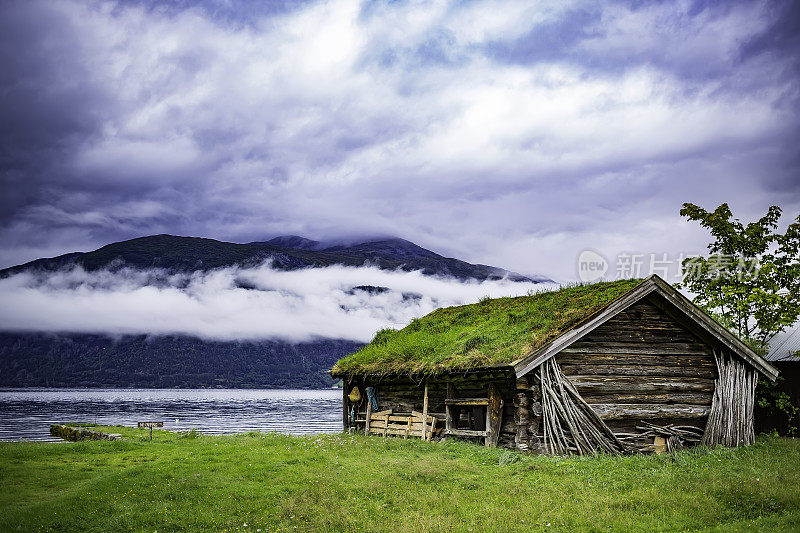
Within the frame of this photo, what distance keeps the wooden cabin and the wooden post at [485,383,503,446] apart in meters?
0.04

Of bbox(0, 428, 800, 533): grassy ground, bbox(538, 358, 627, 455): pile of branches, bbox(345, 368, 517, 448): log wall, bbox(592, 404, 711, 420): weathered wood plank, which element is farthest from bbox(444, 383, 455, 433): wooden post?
bbox(592, 404, 711, 420): weathered wood plank

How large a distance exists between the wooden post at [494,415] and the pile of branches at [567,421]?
6.22 ft

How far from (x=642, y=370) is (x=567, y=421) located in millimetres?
3847

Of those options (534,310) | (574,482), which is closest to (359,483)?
(574,482)

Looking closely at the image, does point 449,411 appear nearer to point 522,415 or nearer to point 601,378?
point 522,415

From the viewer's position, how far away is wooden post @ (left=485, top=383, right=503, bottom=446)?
21781 millimetres

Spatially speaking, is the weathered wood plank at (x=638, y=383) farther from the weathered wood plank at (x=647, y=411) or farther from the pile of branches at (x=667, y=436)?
the pile of branches at (x=667, y=436)

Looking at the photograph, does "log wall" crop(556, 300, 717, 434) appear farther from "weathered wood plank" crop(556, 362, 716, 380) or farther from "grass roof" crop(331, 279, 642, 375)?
"grass roof" crop(331, 279, 642, 375)

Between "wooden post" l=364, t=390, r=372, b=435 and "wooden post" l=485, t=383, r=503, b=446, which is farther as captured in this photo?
"wooden post" l=364, t=390, r=372, b=435

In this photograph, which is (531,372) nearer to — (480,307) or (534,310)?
(534,310)

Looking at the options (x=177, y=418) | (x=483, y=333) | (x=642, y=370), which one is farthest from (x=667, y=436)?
(x=177, y=418)

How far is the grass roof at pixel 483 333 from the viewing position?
21661 millimetres

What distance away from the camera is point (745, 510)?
1321cm

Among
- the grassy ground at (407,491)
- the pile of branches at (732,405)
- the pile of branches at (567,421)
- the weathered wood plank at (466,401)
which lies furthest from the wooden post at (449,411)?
the pile of branches at (732,405)
